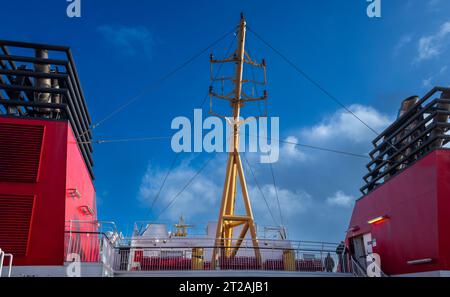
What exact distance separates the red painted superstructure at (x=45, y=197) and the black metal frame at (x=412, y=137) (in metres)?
12.1

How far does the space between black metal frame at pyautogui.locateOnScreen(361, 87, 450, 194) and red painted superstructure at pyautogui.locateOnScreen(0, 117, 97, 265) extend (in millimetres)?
12143

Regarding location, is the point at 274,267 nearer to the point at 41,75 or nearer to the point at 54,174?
the point at 54,174

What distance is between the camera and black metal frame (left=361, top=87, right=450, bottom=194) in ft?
52.9

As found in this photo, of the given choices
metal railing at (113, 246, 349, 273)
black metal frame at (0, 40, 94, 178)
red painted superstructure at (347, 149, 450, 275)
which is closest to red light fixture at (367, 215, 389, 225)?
red painted superstructure at (347, 149, 450, 275)

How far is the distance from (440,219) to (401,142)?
6082mm

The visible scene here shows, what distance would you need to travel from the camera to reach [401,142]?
19750 mm

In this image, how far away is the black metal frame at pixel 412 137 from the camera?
1611cm

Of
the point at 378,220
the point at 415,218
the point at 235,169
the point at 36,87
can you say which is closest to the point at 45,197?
the point at 36,87

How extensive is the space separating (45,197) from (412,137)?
45.8ft

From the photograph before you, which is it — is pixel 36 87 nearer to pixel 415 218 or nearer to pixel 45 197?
pixel 45 197

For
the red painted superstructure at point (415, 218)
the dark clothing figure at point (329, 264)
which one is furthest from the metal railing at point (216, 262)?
→ the red painted superstructure at point (415, 218)

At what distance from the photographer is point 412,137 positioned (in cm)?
1866

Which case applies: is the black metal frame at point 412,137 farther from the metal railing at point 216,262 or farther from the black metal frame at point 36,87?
the black metal frame at point 36,87

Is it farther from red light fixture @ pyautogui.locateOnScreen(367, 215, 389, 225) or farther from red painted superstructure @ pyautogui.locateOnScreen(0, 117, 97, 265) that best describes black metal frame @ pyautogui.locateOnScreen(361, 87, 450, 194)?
red painted superstructure @ pyautogui.locateOnScreen(0, 117, 97, 265)
